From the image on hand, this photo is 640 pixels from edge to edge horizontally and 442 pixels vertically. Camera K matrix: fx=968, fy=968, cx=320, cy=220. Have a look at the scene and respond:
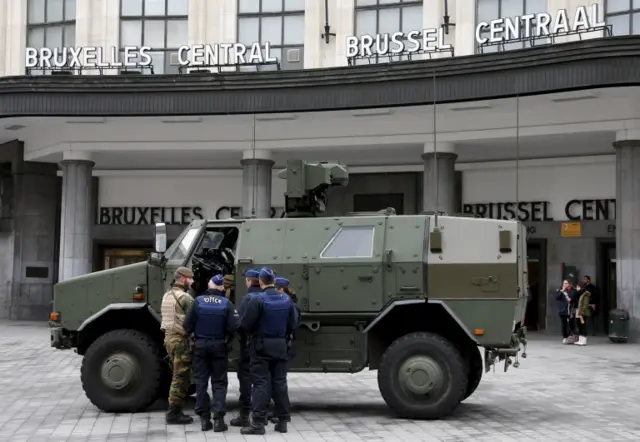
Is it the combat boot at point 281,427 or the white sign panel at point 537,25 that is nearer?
the combat boot at point 281,427

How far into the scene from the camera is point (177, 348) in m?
11.0

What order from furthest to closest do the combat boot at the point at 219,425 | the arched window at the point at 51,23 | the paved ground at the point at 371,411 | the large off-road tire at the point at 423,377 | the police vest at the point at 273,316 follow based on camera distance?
the arched window at the point at 51,23 → the large off-road tire at the point at 423,377 → the combat boot at the point at 219,425 → the police vest at the point at 273,316 → the paved ground at the point at 371,411

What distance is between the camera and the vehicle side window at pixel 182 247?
39.7ft

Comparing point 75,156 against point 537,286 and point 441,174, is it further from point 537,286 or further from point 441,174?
point 537,286

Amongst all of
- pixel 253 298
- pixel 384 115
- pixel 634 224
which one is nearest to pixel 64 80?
pixel 384 115

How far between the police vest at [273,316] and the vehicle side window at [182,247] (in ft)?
6.24

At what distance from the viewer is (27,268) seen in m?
30.4

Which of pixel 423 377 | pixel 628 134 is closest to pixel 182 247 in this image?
pixel 423 377

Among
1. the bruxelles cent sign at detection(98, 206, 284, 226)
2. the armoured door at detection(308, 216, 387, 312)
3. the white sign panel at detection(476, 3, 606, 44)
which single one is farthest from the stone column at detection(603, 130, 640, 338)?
the armoured door at detection(308, 216, 387, 312)

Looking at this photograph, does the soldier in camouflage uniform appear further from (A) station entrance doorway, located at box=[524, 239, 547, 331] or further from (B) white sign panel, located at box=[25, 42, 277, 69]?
(A) station entrance doorway, located at box=[524, 239, 547, 331]

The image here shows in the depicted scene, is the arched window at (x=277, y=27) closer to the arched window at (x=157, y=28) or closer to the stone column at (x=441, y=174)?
the arched window at (x=157, y=28)

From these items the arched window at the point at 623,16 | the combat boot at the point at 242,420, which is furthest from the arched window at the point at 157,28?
the combat boot at the point at 242,420

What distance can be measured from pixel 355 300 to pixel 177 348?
7.21ft

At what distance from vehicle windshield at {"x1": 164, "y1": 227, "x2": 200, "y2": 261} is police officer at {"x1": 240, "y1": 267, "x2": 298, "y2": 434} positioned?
1815mm
